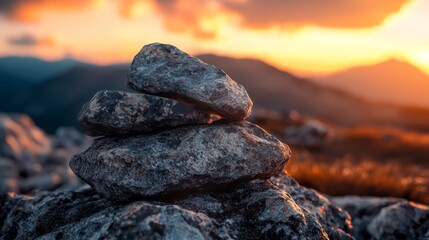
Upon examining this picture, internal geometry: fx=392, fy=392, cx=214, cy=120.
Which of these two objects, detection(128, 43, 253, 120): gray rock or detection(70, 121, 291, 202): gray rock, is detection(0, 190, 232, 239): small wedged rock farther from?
detection(128, 43, 253, 120): gray rock

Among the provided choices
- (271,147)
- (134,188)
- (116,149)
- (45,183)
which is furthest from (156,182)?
(45,183)

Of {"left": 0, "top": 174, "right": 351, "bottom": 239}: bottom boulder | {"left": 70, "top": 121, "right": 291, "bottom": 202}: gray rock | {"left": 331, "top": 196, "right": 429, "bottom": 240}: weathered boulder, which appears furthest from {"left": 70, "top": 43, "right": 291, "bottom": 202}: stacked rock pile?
{"left": 331, "top": 196, "right": 429, "bottom": 240}: weathered boulder

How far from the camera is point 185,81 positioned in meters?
5.08

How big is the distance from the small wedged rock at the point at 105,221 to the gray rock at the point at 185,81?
1542 millimetres

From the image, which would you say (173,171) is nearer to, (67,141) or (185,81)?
(185,81)

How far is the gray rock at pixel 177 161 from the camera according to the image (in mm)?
4504

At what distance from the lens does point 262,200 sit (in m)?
4.68

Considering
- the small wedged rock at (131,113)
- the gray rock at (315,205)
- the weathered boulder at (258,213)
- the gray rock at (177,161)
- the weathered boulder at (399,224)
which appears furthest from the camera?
the weathered boulder at (399,224)

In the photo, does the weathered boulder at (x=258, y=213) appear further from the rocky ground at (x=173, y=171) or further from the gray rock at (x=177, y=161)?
the gray rock at (x=177, y=161)

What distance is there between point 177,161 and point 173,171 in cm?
13

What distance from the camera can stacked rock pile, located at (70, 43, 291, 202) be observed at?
4547 millimetres

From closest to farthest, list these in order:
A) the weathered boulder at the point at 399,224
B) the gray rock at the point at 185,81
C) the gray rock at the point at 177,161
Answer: the gray rock at the point at 177,161 → the gray rock at the point at 185,81 → the weathered boulder at the point at 399,224

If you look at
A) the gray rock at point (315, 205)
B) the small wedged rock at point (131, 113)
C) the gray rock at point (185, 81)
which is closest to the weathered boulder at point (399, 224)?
the gray rock at point (315, 205)

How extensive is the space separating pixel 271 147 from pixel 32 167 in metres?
26.9
